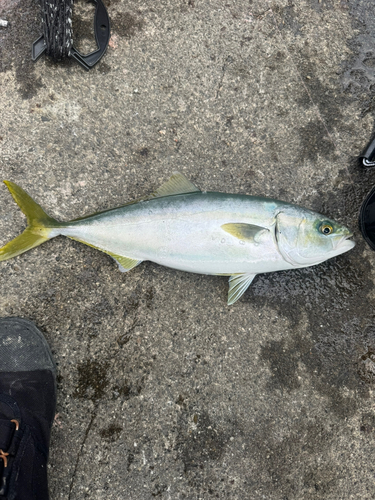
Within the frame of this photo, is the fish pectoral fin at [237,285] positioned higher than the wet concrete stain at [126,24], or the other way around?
the wet concrete stain at [126,24]

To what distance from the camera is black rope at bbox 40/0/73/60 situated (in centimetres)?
243

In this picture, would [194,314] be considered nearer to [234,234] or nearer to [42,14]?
[234,234]

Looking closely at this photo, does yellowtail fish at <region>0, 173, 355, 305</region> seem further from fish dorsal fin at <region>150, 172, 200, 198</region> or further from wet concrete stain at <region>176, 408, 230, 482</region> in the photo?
wet concrete stain at <region>176, 408, 230, 482</region>

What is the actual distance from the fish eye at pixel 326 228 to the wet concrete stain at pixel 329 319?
44 cm

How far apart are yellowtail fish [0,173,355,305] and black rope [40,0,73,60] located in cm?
117

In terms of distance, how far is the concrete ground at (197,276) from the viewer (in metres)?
2.50

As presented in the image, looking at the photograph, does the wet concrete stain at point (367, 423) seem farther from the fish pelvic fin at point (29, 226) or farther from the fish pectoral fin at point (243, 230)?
the fish pelvic fin at point (29, 226)

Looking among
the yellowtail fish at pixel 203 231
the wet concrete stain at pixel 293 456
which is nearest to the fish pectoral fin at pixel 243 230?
the yellowtail fish at pixel 203 231

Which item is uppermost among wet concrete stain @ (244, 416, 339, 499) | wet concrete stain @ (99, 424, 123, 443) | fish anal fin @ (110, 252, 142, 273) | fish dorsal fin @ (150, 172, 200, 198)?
fish dorsal fin @ (150, 172, 200, 198)

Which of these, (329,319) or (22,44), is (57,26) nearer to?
(22,44)

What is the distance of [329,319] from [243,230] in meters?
1.15

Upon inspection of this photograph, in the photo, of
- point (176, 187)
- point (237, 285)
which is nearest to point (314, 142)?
point (176, 187)

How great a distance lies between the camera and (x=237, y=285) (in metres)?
2.54

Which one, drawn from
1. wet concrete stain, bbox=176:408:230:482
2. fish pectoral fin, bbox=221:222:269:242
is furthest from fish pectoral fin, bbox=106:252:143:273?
wet concrete stain, bbox=176:408:230:482
